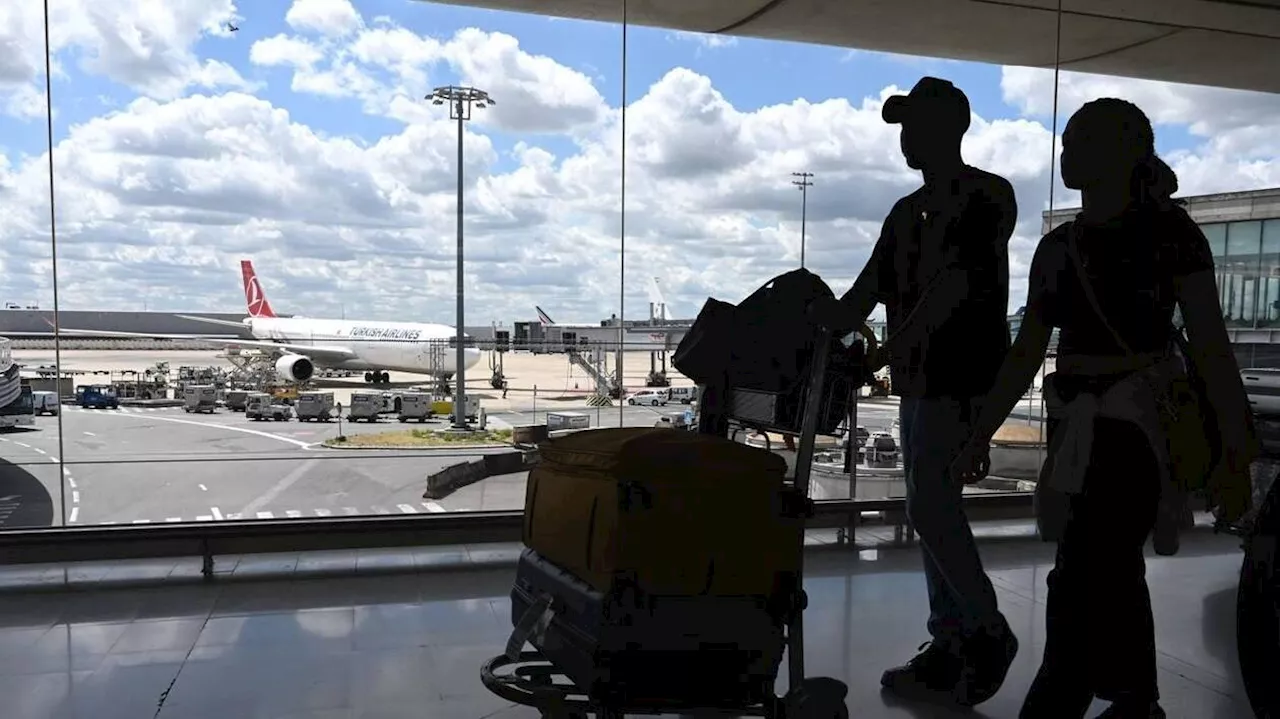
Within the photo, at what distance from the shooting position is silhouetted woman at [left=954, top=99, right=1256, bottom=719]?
5.95 feet

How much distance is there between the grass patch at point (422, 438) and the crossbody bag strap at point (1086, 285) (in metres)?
3.84

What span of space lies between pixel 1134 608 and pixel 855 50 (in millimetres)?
3986

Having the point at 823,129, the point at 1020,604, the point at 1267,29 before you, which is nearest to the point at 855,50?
the point at 823,129

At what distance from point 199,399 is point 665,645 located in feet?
19.0

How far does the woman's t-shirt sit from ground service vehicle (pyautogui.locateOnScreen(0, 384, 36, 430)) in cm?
449

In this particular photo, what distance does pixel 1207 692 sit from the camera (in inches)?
108

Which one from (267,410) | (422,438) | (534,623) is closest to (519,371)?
(422,438)

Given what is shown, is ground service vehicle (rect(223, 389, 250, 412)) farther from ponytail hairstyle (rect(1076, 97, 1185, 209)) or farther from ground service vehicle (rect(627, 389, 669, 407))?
ponytail hairstyle (rect(1076, 97, 1185, 209))

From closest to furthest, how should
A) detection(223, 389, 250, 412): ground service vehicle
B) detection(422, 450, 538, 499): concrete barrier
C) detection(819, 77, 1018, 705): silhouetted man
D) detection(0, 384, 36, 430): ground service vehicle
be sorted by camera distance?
1. detection(819, 77, 1018, 705): silhouetted man
2. detection(422, 450, 538, 499): concrete barrier
3. detection(0, 384, 36, 430): ground service vehicle
4. detection(223, 389, 250, 412): ground service vehicle

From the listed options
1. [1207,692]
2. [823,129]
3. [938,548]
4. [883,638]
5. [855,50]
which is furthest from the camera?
[855,50]

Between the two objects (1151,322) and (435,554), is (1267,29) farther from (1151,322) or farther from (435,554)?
(435,554)

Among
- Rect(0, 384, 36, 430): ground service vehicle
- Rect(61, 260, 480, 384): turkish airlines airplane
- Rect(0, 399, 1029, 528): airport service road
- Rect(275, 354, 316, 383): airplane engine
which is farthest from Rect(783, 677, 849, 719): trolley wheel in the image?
Rect(275, 354, 316, 383): airplane engine

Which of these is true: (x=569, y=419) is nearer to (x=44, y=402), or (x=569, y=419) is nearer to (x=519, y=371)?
(x=519, y=371)

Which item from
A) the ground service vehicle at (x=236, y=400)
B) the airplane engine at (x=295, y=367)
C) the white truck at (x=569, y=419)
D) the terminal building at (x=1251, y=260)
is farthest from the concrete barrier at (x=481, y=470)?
the airplane engine at (x=295, y=367)
